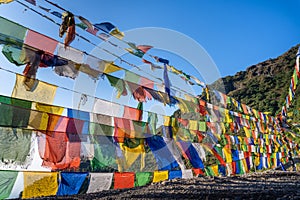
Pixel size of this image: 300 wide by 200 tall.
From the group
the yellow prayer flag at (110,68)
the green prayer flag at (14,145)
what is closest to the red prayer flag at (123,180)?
the green prayer flag at (14,145)

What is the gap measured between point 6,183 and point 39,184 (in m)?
0.47

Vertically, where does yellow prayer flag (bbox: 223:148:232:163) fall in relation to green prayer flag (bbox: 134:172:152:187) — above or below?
above

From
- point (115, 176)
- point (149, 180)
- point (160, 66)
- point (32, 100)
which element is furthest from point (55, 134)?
point (160, 66)

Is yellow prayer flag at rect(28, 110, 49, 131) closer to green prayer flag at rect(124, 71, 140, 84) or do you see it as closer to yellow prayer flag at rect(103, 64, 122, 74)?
yellow prayer flag at rect(103, 64, 122, 74)

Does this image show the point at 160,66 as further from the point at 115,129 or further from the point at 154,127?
the point at 115,129

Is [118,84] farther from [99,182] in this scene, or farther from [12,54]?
[12,54]

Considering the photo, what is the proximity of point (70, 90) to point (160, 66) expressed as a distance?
2.72 meters

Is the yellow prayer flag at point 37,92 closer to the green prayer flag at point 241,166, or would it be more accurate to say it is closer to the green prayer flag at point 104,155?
the green prayer flag at point 104,155

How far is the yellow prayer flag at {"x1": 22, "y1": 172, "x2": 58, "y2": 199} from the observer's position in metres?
4.24

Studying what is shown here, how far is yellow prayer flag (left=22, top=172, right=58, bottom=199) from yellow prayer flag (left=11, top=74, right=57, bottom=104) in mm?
1185

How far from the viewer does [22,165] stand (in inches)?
174

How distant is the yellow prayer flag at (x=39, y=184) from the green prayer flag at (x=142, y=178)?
1.79 meters

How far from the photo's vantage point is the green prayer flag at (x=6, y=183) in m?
4.01

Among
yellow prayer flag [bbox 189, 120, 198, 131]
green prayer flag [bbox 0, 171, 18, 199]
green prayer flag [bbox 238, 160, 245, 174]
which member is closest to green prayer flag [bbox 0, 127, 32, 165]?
green prayer flag [bbox 0, 171, 18, 199]
